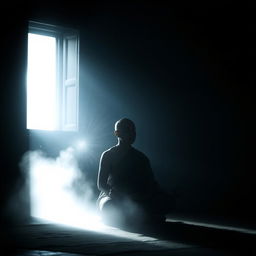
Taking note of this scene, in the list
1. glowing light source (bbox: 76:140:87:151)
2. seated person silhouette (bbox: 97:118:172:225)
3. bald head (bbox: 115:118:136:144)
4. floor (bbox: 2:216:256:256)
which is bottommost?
floor (bbox: 2:216:256:256)

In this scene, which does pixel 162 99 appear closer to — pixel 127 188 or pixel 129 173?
pixel 129 173

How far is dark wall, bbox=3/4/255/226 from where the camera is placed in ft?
19.3

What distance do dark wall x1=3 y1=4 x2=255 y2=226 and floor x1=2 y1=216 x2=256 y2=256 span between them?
4.13ft

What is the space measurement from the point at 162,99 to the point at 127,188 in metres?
2.04

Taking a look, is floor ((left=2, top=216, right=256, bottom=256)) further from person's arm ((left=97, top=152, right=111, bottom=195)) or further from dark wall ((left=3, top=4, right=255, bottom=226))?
dark wall ((left=3, top=4, right=255, bottom=226))

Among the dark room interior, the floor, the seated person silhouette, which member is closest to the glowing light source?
the dark room interior

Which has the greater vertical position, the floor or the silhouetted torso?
the silhouetted torso

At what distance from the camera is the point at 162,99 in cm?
643

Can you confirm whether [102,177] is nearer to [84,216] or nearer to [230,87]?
[84,216]

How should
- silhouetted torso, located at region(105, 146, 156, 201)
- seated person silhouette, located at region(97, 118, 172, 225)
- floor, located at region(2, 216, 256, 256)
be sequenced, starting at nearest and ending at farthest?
floor, located at region(2, 216, 256, 256) → seated person silhouette, located at region(97, 118, 172, 225) → silhouetted torso, located at region(105, 146, 156, 201)

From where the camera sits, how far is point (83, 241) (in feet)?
11.6

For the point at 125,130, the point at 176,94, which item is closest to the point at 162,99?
the point at 176,94

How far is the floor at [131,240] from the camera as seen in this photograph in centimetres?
312

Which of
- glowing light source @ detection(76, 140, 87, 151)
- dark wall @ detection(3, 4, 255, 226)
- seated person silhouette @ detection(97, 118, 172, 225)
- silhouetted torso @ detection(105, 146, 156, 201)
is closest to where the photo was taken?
seated person silhouette @ detection(97, 118, 172, 225)
